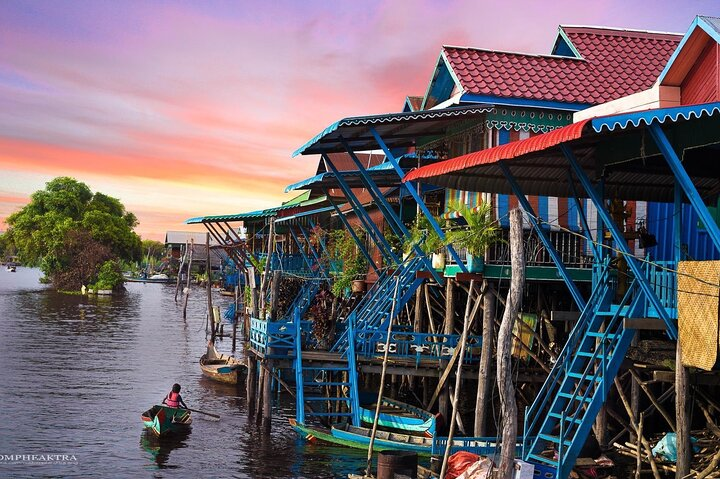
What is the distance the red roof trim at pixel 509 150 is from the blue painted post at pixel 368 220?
265 inches

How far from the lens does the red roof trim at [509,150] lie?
42.4 feet

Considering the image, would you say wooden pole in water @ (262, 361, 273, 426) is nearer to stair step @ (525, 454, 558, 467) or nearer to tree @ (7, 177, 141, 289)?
stair step @ (525, 454, 558, 467)

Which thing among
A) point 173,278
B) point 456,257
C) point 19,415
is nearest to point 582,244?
point 456,257

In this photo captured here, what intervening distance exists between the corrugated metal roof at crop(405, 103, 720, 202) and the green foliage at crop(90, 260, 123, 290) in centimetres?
7121

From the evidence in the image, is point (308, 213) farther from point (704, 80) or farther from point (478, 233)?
point (704, 80)

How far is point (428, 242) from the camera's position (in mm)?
22391

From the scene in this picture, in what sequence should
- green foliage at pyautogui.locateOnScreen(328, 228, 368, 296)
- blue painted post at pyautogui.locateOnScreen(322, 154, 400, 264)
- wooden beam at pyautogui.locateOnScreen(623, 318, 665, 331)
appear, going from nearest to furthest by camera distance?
wooden beam at pyautogui.locateOnScreen(623, 318, 665, 331)
blue painted post at pyautogui.locateOnScreen(322, 154, 400, 264)
green foliage at pyautogui.locateOnScreen(328, 228, 368, 296)

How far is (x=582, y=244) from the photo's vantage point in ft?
70.7

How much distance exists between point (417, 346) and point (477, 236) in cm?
297

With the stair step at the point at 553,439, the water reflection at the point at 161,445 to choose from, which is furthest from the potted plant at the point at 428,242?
the water reflection at the point at 161,445

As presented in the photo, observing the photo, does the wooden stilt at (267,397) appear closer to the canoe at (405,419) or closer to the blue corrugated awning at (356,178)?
the canoe at (405,419)

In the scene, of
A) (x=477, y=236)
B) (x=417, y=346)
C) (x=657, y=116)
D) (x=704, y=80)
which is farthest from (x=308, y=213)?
(x=657, y=116)

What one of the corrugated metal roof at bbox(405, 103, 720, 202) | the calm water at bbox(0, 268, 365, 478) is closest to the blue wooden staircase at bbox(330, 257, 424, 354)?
the calm water at bbox(0, 268, 365, 478)

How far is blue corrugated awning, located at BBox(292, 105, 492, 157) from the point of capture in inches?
841
